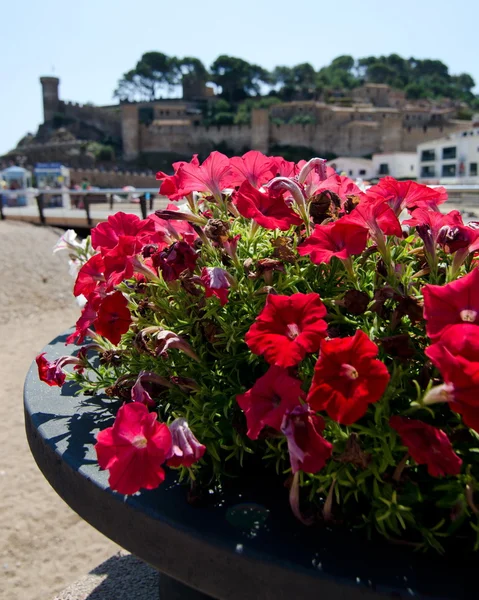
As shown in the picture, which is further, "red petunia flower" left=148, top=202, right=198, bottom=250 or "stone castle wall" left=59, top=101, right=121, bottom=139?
"stone castle wall" left=59, top=101, right=121, bottom=139

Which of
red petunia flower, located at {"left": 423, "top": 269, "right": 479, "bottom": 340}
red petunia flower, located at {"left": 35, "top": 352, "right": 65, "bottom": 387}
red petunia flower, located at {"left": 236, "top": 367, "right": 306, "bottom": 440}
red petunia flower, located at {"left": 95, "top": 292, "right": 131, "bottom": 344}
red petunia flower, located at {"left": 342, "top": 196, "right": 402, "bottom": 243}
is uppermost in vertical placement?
red petunia flower, located at {"left": 342, "top": 196, "right": 402, "bottom": 243}

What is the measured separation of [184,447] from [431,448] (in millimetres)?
368

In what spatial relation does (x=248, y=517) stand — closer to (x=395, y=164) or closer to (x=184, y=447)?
(x=184, y=447)

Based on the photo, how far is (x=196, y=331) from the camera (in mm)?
1106

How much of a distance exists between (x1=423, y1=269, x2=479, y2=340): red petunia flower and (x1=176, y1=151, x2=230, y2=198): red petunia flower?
0.57m

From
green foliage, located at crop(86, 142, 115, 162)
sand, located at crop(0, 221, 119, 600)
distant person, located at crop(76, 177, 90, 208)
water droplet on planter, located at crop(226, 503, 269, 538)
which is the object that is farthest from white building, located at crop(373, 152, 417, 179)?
water droplet on planter, located at crop(226, 503, 269, 538)

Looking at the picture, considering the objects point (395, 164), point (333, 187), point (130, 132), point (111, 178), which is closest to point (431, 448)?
point (333, 187)

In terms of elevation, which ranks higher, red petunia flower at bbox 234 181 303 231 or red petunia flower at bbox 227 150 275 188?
red petunia flower at bbox 227 150 275 188

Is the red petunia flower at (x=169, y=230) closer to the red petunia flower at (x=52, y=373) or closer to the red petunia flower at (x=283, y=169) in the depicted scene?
the red petunia flower at (x=283, y=169)

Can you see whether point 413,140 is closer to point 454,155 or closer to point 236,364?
point 454,155

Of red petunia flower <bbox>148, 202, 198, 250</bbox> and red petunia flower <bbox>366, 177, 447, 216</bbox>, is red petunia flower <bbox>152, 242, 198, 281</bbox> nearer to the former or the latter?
red petunia flower <bbox>148, 202, 198, 250</bbox>

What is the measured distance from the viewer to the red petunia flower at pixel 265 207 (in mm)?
1061

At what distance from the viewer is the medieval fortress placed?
56.4 meters

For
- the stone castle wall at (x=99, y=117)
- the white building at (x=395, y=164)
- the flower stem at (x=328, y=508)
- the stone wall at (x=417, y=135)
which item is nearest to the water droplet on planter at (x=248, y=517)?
the flower stem at (x=328, y=508)
